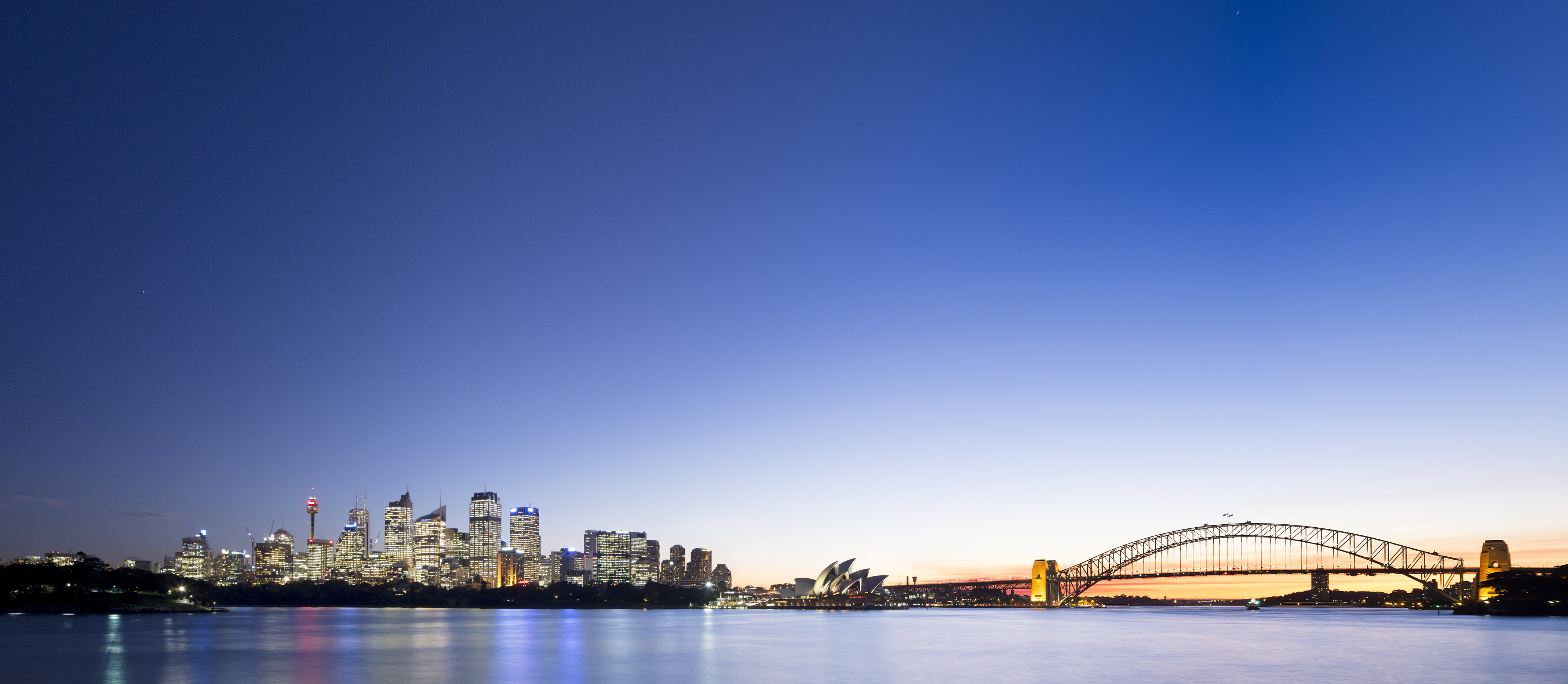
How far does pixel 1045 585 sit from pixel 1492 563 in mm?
71339

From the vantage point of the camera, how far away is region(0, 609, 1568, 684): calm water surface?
41.8m

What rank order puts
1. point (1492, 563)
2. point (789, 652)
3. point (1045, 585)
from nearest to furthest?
1. point (789, 652)
2. point (1492, 563)
3. point (1045, 585)

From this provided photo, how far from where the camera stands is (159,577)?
6284 inches

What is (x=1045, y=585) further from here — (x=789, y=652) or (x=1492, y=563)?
(x=789, y=652)

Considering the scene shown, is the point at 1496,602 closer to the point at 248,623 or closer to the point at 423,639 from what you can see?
the point at 423,639

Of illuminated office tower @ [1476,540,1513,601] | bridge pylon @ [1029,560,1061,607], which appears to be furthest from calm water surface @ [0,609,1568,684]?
bridge pylon @ [1029,560,1061,607]

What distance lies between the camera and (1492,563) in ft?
389

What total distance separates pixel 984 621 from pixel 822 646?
56923 mm

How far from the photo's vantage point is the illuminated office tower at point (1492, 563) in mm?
117812

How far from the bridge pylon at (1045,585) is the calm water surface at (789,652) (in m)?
61.6

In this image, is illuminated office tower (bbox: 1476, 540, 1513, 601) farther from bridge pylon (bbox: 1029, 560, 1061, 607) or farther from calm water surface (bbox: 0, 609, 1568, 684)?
bridge pylon (bbox: 1029, 560, 1061, 607)

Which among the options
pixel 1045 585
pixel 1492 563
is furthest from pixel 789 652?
pixel 1045 585

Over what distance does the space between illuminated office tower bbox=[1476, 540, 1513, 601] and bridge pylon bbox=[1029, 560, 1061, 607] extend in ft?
222

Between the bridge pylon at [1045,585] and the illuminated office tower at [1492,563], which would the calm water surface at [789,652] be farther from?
the bridge pylon at [1045,585]
